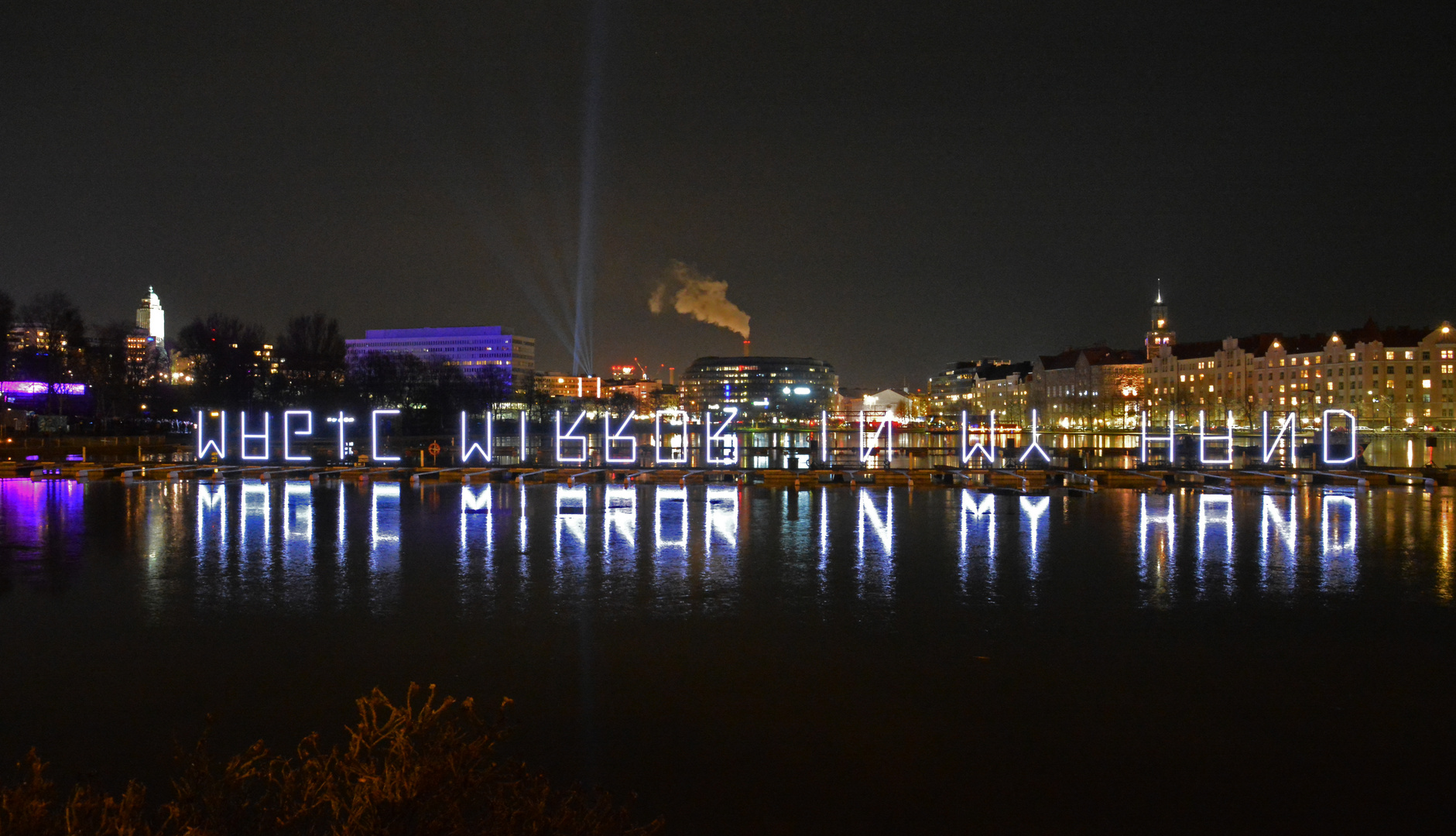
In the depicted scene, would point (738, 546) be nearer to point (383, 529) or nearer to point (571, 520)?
point (571, 520)

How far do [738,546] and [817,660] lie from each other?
8.69 meters

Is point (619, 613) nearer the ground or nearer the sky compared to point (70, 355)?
nearer the ground

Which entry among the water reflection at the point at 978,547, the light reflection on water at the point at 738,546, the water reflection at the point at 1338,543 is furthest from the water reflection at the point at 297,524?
the water reflection at the point at 1338,543

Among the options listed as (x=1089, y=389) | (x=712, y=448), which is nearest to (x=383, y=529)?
(x=712, y=448)

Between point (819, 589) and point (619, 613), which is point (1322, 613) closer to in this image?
point (819, 589)

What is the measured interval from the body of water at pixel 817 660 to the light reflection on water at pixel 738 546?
14 centimetres

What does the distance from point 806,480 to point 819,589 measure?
69.1ft

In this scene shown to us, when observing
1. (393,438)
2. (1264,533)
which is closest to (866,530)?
(1264,533)

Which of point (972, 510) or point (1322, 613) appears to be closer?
point (1322, 613)

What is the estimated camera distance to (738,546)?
63.6 ft

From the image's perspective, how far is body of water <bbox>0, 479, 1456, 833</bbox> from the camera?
7.43 meters

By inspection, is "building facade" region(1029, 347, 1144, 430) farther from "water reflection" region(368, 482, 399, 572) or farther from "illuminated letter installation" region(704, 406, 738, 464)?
"water reflection" region(368, 482, 399, 572)

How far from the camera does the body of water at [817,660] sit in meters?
7.43

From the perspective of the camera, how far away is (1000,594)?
570 inches
